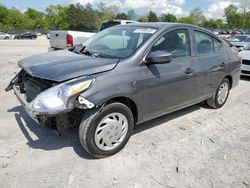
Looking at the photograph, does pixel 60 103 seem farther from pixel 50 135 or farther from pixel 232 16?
pixel 232 16

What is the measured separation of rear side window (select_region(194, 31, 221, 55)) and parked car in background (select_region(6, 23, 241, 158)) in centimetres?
2

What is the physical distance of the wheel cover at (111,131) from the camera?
351cm

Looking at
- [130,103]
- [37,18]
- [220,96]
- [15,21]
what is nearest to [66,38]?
[220,96]

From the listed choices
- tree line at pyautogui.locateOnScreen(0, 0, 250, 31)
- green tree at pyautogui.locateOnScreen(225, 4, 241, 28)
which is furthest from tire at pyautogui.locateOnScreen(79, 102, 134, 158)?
green tree at pyautogui.locateOnScreen(225, 4, 241, 28)

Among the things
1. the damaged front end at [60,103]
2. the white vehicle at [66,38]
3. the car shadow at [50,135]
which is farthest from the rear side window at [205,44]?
the white vehicle at [66,38]

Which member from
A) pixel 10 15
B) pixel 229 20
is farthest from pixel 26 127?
pixel 229 20

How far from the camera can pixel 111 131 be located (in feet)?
11.8

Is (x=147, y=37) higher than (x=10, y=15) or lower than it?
lower

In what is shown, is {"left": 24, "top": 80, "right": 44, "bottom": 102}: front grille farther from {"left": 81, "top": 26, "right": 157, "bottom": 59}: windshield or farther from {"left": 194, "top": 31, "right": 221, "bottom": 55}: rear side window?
{"left": 194, "top": 31, "right": 221, "bottom": 55}: rear side window

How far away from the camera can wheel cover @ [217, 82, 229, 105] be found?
5.63 metres

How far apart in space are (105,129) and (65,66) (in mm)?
971

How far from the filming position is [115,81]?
137 inches

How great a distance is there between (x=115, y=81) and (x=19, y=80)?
5.88ft

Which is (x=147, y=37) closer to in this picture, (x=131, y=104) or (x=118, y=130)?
(x=131, y=104)
